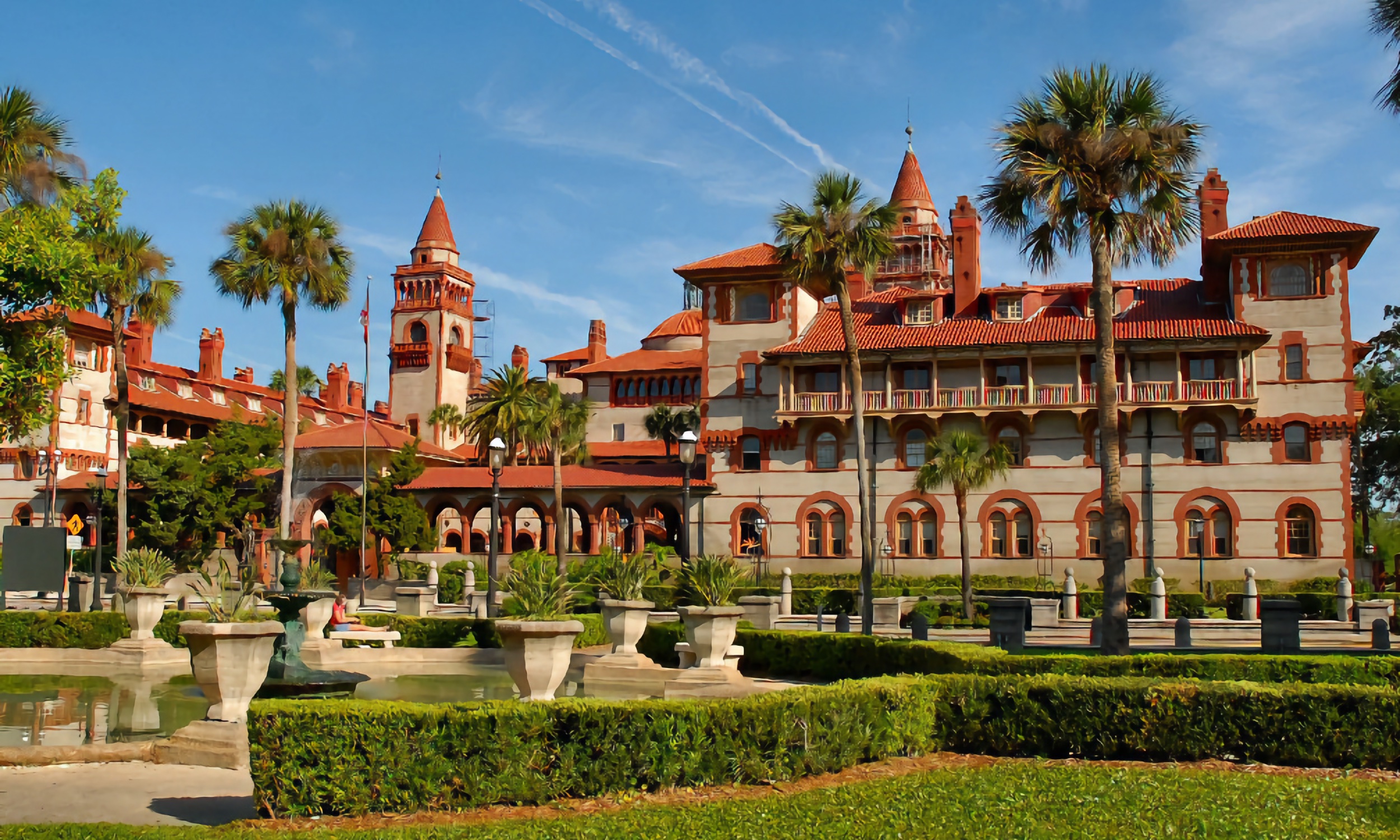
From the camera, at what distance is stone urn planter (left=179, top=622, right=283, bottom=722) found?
13203 millimetres

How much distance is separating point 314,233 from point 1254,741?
1489 inches

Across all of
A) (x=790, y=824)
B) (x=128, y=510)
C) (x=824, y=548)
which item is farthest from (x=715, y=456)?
(x=790, y=824)

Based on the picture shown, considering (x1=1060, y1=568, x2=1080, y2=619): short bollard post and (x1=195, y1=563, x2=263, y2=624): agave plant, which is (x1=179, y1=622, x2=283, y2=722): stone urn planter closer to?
(x1=195, y1=563, x2=263, y2=624): agave plant

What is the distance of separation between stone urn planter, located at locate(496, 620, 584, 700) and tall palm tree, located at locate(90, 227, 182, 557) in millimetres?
29092

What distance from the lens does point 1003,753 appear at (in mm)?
11977

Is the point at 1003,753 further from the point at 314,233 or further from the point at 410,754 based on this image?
the point at 314,233

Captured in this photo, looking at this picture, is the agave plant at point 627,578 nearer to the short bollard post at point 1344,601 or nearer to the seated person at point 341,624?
the seated person at point 341,624

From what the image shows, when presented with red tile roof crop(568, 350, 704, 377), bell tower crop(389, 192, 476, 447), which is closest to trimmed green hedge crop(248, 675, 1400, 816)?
red tile roof crop(568, 350, 704, 377)

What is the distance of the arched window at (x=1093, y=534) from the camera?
157ft

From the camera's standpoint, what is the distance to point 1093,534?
158ft

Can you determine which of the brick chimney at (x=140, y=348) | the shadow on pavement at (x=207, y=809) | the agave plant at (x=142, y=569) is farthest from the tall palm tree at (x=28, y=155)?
the brick chimney at (x=140, y=348)

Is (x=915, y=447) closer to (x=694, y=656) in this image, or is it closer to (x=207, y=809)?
(x=694, y=656)

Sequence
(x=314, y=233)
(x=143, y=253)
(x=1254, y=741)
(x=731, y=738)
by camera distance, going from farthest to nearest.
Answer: (x=314, y=233)
(x=143, y=253)
(x=1254, y=741)
(x=731, y=738)

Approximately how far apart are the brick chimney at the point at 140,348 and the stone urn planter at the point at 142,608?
168ft
